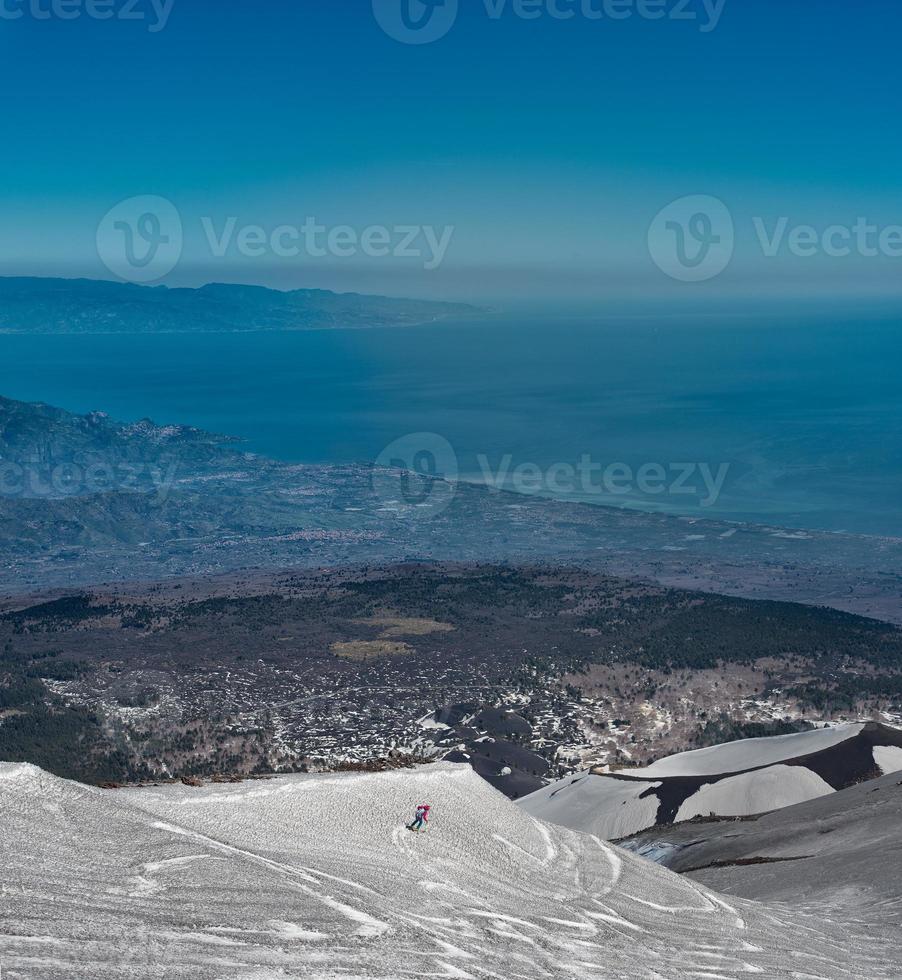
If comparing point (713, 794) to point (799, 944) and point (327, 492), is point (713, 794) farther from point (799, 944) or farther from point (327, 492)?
point (327, 492)

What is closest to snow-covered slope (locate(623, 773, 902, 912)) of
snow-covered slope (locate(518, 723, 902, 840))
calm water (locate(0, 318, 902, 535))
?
snow-covered slope (locate(518, 723, 902, 840))

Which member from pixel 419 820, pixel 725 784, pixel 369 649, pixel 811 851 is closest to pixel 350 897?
pixel 419 820

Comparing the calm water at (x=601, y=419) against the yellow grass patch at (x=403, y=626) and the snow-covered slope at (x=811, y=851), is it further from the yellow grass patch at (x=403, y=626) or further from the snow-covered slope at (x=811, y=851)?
the snow-covered slope at (x=811, y=851)

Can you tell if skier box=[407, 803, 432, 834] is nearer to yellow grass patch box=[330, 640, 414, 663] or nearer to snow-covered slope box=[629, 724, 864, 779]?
snow-covered slope box=[629, 724, 864, 779]

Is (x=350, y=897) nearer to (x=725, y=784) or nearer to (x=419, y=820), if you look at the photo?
(x=419, y=820)

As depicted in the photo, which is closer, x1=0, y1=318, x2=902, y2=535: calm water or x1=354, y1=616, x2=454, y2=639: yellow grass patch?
x1=354, y1=616, x2=454, y2=639: yellow grass patch

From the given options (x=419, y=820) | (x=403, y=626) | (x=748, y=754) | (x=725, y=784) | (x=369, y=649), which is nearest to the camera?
(x=419, y=820)
